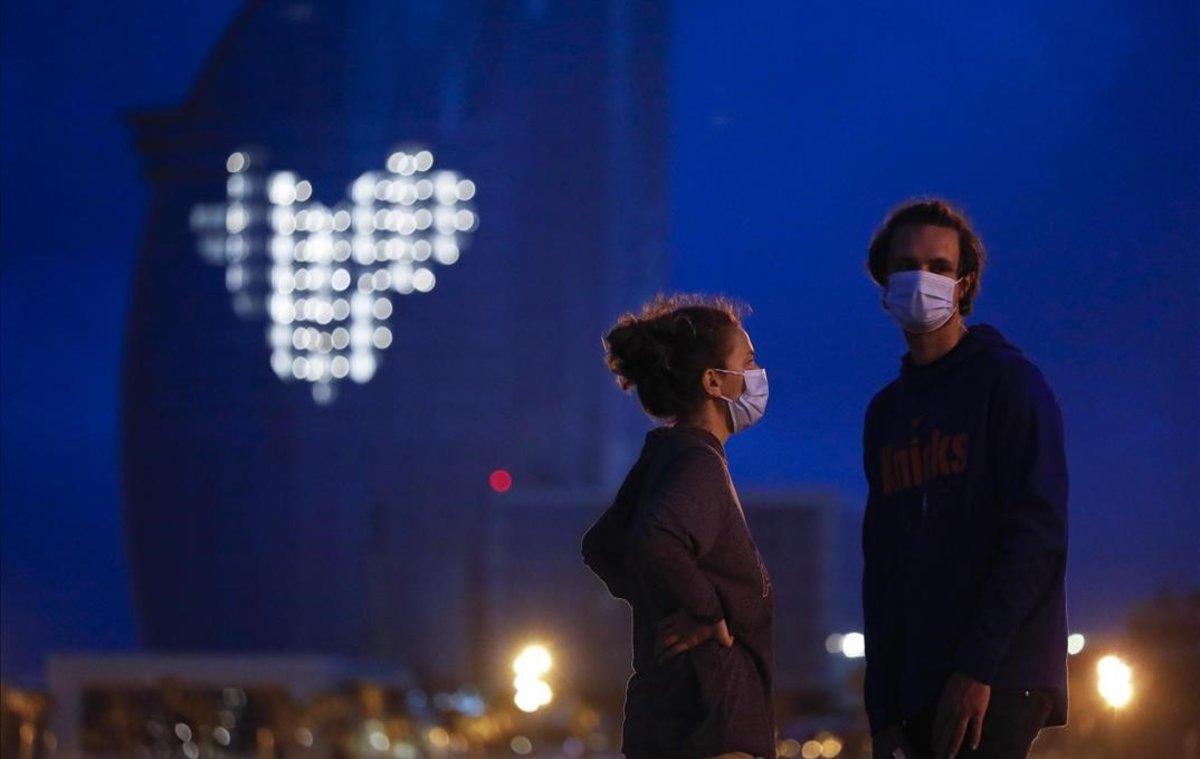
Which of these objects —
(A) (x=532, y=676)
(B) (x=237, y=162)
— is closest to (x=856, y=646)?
(A) (x=532, y=676)

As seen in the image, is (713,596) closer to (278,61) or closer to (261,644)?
(261,644)

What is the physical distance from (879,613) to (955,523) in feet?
0.79

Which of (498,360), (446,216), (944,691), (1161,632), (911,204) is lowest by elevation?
(944,691)

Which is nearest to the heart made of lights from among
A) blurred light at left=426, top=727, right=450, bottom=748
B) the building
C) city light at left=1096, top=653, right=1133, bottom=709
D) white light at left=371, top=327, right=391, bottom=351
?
white light at left=371, top=327, right=391, bottom=351

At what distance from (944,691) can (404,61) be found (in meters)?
127

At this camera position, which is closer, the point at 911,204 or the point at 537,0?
the point at 911,204

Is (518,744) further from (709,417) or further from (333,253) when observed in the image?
(709,417)

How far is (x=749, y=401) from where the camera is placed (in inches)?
120

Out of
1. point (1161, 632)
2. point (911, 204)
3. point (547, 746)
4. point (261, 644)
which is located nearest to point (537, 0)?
point (261, 644)

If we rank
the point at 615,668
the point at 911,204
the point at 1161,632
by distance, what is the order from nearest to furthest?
the point at 911,204, the point at 1161,632, the point at 615,668

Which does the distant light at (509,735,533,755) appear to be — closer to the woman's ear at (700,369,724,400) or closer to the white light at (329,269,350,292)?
the white light at (329,269,350,292)

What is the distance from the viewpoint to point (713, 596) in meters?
2.86

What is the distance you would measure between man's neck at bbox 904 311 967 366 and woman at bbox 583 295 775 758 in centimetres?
25

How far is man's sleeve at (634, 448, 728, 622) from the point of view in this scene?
283cm
